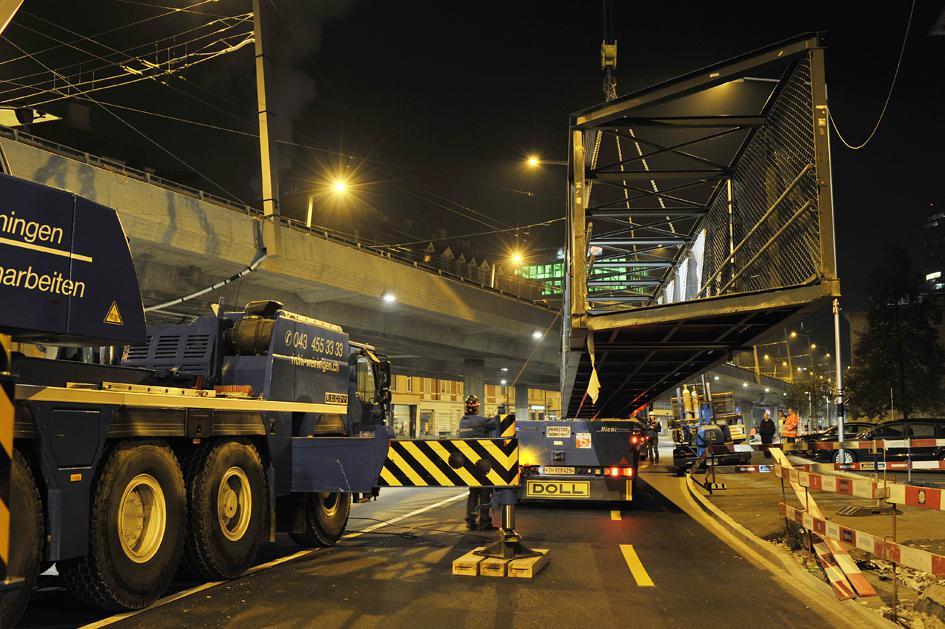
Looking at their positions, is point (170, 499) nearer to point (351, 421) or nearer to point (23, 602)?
point (23, 602)

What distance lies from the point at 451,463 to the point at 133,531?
315cm

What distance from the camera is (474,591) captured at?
276 inches

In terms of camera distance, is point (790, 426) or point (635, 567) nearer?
point (635, 567)

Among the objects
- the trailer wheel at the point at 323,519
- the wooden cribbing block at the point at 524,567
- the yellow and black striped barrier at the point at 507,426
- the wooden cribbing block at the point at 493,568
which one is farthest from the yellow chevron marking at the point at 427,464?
the trailer wheel at the point at 323,519

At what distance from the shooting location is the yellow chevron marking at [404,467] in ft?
27.6

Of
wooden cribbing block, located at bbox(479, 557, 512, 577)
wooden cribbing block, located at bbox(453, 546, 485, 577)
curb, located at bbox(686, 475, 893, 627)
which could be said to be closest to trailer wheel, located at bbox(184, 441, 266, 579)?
wooden cribbing block, located at bbox(453, 546, 485, 577)

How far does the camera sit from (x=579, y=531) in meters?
11.1

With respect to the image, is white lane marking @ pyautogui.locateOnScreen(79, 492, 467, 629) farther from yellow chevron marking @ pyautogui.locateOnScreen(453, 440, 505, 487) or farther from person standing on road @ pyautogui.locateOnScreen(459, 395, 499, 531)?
yellow chevron marking @ pyautogui.locateOnScreen(453, 440, 505, 487)

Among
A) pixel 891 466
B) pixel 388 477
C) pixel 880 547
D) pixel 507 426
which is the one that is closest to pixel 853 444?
pixel 891 466

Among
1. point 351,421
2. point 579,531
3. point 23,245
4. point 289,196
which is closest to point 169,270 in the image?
point 351,421

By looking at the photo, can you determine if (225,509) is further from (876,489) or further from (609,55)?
(609,55)

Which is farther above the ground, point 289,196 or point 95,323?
point 289,196

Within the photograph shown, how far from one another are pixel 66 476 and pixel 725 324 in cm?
804

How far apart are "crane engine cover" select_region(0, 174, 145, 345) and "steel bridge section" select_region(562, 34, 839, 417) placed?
214 inches
